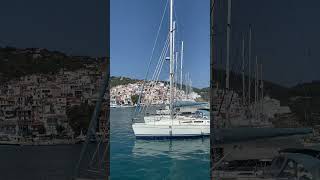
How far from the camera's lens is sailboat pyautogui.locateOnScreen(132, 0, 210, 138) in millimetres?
4586

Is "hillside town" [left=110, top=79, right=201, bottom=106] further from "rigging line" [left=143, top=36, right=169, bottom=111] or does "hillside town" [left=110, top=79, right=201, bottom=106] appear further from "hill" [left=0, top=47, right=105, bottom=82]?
"hill" [left=0, top=47, right=105, bottom=82]

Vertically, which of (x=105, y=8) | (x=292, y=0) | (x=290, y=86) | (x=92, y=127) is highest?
(x=292, y=0)

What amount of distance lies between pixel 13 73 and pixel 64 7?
2.32 ft

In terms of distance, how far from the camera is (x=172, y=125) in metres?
4.92

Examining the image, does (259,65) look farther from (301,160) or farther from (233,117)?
(301,160)

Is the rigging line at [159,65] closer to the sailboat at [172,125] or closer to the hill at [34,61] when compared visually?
the sailboat at [172,125]

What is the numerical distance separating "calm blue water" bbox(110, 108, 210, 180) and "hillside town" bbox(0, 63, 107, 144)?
37 centimetres

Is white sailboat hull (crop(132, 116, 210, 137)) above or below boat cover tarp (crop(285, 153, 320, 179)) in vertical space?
above

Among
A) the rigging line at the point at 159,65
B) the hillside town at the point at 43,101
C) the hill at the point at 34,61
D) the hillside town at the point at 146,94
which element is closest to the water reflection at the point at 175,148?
the hillside town at the point at 146,94

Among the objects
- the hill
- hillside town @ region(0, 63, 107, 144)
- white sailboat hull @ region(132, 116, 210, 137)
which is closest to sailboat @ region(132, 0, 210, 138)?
white sailboat hull @ region(132, 116, 210, 137)

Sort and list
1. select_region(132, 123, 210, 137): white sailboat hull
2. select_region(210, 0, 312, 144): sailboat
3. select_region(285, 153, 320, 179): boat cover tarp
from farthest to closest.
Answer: select_region(132, 123, 210, 137): white sailboat hull, select_region(210, 0, 312, 144): sailboat, select_region(285, 153, 320, 179): boat cover tarp

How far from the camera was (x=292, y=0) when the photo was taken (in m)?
4.34

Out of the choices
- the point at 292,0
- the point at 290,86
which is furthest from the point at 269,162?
the point at 292,0

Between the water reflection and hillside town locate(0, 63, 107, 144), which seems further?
the water reflection
